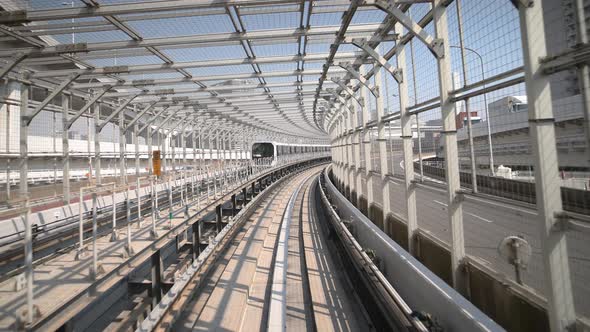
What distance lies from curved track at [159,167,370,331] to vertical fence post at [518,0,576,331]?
2853mm

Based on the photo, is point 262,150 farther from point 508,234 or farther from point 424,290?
point 508,234

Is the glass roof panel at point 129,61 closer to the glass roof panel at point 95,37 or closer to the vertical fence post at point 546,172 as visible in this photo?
the glass roof panel at point 95,37

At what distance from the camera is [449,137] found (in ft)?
11.4

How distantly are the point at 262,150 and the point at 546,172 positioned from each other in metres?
24.2

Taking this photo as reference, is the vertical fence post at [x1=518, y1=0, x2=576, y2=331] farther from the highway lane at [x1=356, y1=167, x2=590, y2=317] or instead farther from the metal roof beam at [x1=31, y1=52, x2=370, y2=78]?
the metal roof beam at [x1=31, y1=52, x2=370, y2=78]

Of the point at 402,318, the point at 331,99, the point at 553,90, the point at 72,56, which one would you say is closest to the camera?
the point at 553,90

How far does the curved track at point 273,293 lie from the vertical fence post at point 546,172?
285 centimetres

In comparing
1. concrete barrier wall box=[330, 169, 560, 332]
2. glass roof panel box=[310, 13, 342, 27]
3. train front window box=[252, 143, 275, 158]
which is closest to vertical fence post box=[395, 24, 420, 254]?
concrete barrier wall box=[330, 169, 560, 332]

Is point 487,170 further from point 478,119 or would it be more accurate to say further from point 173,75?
point 173,75

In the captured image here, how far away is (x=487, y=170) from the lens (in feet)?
9.68

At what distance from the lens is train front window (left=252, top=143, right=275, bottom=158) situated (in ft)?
83.4

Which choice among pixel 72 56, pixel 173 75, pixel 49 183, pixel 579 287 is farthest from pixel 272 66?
pixel 579 287

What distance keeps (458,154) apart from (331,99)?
9.22 m

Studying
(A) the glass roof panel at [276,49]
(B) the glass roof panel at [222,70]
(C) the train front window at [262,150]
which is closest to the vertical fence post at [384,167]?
(A) the glass roof panel at [276,49]
